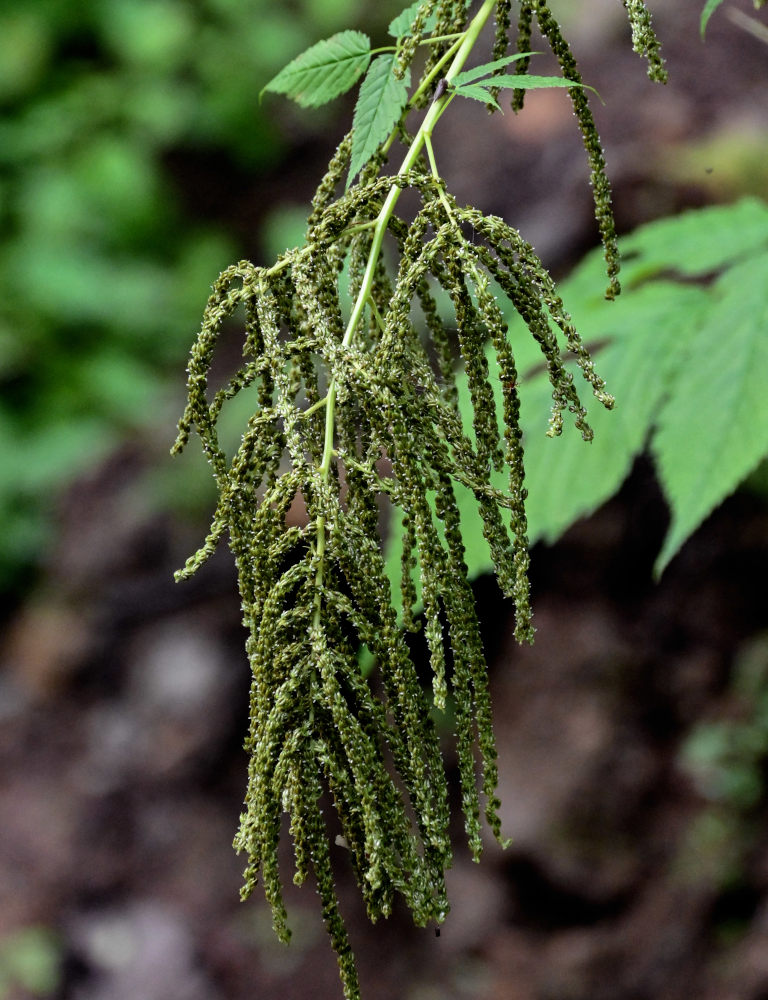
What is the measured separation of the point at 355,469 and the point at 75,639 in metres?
4.33

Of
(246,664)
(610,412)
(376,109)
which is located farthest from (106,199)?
(376,109)

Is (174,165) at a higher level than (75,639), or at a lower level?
higher

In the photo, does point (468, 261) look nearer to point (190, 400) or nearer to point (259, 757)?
point (190, 400)

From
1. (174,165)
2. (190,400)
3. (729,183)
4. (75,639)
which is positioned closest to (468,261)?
(190,400)

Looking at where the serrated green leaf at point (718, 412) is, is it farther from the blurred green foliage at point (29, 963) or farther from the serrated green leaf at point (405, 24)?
the blurred green foliage at point (29, 963)

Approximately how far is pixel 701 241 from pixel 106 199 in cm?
495

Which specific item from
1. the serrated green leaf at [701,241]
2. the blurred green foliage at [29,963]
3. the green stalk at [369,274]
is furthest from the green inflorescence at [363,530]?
the blurred green foliage at [29,963]

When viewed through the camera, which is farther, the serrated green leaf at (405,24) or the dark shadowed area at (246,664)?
the dark shadowed area at (246,664)

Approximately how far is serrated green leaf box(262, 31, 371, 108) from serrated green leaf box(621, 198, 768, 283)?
998mm

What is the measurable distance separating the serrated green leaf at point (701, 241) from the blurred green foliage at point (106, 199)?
3982mm

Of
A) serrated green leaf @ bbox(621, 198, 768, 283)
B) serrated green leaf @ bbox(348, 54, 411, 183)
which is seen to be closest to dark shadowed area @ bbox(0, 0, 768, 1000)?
serrated green leaf @ bbox(621, 198, 768, 283)

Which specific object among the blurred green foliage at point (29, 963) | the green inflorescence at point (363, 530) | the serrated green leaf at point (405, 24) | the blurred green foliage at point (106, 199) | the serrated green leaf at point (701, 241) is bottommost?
the green inflorescence at point (363, 530)

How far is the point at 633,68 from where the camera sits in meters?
6.03

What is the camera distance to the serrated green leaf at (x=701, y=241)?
78.2 inches
